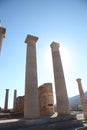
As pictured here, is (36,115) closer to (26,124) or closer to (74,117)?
(26,124)

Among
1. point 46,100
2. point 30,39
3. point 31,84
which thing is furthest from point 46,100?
point 30,39

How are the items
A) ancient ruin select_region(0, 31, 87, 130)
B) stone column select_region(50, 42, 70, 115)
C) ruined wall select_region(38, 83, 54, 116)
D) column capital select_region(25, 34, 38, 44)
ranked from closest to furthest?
ancient ruin select_region(0, 31, 87, 130)
stone column select_region(50, 42, 70, 115)
column capital select_region(25, 34, 38, 44)
ruined wall select_region(38, 83, 54, 116)

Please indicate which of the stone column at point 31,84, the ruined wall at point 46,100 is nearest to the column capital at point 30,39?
the stone column at point 31,84

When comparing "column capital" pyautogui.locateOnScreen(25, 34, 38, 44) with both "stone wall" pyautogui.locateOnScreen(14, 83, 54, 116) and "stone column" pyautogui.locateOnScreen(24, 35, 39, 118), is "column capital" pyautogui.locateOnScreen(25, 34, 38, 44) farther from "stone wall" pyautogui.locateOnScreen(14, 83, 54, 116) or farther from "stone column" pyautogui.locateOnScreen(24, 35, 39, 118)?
"stone wall" pyautogui.locateOnScreen(14, 83, 54, 116)

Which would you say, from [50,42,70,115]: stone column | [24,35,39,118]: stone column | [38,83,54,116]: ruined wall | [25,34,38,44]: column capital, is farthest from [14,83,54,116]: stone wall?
[25,34,38,44]: column capital

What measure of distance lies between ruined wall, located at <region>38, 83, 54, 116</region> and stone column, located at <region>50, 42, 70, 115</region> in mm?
5992

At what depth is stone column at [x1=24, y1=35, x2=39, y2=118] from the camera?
11.1 metres

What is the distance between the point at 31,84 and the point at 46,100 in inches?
327

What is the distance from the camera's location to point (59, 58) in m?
15.6

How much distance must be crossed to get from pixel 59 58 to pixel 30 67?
4576mm

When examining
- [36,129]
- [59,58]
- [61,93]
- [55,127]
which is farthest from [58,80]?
[36,129]

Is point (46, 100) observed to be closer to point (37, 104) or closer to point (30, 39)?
point (37, 104)

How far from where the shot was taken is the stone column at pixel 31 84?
11074 mm

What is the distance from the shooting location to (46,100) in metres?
19.4
